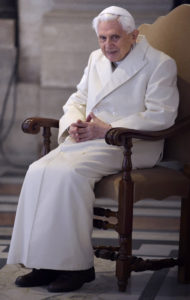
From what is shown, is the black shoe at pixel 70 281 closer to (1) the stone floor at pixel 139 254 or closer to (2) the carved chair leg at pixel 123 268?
(1) the stone floor at pixel 139 254

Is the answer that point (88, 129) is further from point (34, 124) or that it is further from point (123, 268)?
point (123, 268)

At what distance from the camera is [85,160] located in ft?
13.4

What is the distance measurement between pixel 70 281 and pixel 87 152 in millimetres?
745

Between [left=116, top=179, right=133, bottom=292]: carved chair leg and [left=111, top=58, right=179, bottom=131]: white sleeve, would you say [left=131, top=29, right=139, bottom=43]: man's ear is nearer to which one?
[left=111, top=58, right=179, bottom=131]: white sleeve

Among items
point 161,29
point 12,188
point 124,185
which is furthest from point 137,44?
point 12,188

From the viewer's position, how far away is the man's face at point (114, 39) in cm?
426

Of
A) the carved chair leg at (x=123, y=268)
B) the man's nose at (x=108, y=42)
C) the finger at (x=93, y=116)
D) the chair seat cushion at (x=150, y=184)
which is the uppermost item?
the man's nose at (x=108, y=42)

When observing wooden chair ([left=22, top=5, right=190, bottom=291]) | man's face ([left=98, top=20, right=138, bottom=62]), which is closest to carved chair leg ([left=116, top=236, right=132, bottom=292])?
wooden chair ([left=22, top=5, right=190, bottom=291])

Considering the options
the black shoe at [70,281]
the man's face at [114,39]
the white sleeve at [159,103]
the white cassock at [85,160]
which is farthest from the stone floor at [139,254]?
the man's face at [114,39]

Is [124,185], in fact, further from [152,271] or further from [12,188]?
[12,188]

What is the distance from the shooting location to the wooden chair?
3.95 m

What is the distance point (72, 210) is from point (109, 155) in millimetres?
418

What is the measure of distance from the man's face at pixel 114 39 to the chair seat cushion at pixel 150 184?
738 mm

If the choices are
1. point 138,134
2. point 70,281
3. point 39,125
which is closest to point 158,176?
point 138,134
